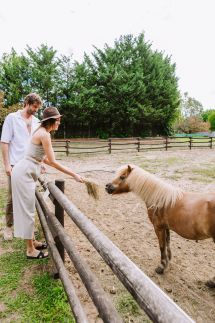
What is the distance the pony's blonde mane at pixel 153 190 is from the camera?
3363 mm

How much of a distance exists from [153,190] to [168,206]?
27 cm

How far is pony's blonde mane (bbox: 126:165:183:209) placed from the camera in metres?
3.36

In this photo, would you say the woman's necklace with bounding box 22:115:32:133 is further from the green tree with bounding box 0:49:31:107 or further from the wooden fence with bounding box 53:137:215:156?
the green tree with bounding box 0:49:31:107

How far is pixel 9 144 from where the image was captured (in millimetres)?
3980

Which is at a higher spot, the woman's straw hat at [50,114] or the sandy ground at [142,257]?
the woman's straw hat at [50,114]

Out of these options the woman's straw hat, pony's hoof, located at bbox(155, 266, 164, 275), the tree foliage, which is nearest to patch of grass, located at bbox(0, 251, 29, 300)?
pony's hoof, located at bbox(155, 266, 164, 275)

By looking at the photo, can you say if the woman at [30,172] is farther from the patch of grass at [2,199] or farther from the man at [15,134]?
the patch of grass at [2,199]

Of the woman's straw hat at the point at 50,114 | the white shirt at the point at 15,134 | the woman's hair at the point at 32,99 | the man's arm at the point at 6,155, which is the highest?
the woman's hair at the point at 32,99

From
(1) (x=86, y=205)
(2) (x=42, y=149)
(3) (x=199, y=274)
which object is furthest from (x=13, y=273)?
(1) (x=86, y=205)

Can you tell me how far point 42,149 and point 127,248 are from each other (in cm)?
209

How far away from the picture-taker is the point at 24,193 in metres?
3.24

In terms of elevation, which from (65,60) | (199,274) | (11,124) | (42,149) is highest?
(65,60)

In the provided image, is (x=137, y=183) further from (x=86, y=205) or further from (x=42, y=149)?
(x=86, y=205)

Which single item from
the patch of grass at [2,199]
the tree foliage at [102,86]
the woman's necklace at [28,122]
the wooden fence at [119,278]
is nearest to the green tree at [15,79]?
the tree foliage at [102,86]
